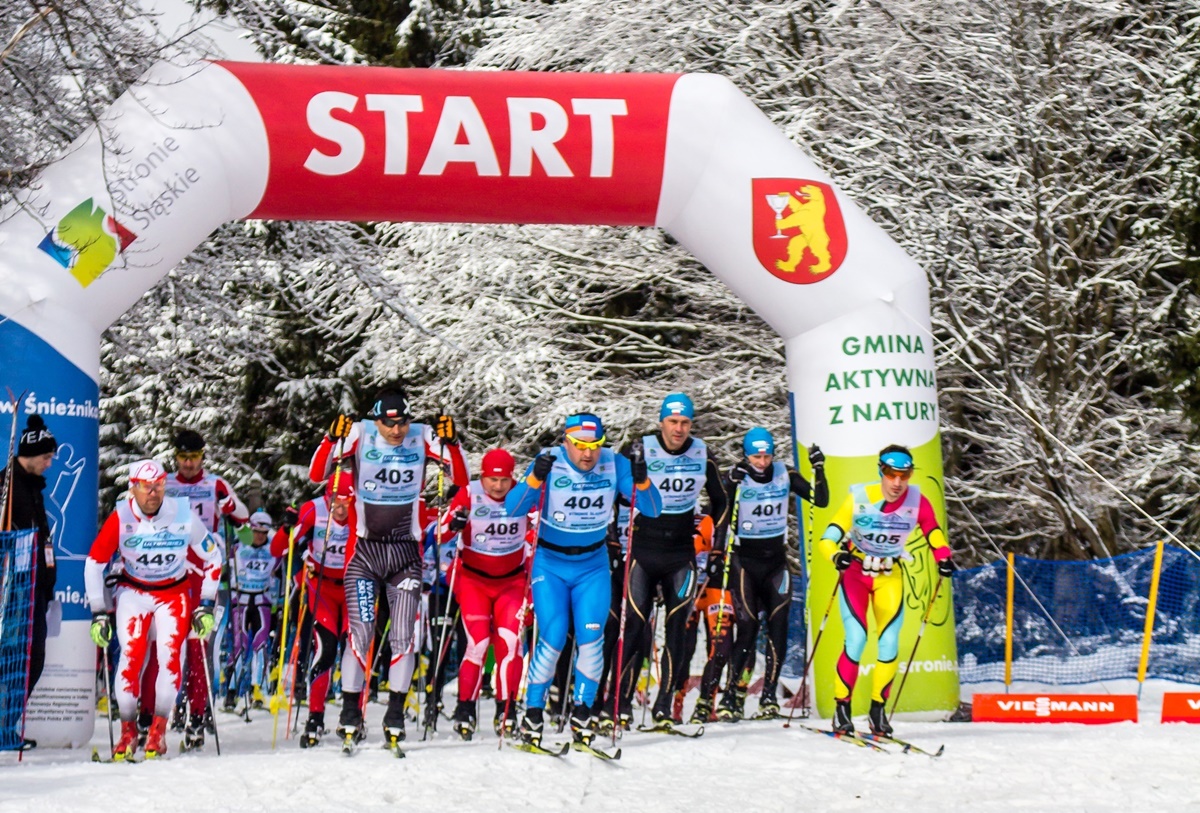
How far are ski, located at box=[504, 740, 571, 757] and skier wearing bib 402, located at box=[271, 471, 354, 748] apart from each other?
55.9 inches

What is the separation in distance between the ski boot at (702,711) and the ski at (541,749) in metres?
1.65

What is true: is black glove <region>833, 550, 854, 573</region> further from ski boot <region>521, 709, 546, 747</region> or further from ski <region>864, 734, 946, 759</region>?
ski boot <region>521, 709, 546, 747</region>

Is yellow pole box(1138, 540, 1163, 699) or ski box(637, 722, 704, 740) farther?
yellow pole box(1138, 540, 1163, 699)

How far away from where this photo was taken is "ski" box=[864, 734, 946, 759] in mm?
8469

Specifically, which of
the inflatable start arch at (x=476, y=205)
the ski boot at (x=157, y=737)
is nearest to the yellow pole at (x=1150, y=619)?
the inflatable start arch at (x=476, y=205)

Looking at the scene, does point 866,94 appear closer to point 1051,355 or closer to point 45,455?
point 1051,355

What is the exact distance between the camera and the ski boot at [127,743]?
8367 mm

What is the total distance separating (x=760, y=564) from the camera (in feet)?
34.7

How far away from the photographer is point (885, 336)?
417 inches

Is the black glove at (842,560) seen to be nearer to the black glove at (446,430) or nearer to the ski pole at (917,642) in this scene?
the ski pole at (917,642)

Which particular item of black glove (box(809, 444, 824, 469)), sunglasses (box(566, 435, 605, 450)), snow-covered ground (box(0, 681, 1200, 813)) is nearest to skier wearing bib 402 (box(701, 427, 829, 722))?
black glove (box(809, 444, 824, 469))

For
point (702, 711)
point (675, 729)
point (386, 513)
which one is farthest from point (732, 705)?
point (386, 513)

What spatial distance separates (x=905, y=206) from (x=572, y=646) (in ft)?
22.2

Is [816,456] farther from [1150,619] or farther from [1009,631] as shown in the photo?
[1009,631]
